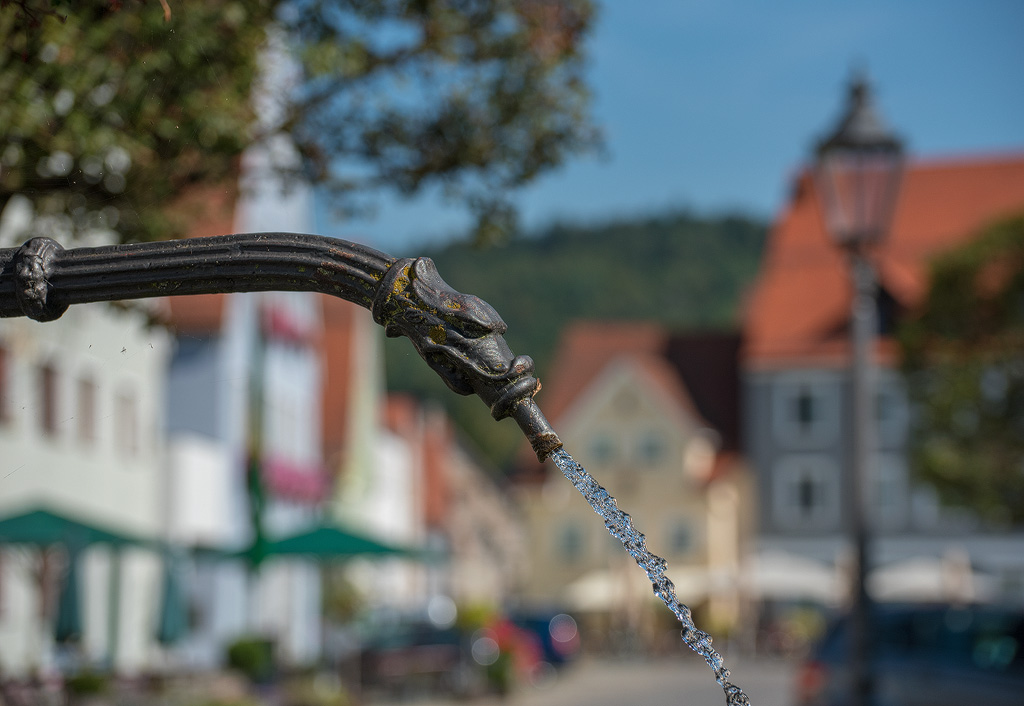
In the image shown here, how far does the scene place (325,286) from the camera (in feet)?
8.86

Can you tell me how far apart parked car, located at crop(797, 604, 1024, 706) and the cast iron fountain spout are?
29.0 feet

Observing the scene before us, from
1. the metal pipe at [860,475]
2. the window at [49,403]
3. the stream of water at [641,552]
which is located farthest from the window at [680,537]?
the stream of water at [641,552]

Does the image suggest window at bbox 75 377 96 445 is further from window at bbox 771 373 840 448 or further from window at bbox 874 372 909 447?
window at bbox 874 372 909 447

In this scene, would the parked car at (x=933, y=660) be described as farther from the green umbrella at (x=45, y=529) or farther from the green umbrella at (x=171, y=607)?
the green umbrella at (x=171, y=607)

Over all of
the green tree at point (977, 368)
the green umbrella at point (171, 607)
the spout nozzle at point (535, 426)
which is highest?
the green tree at point (977, 368)

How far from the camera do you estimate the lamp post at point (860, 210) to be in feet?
31.9

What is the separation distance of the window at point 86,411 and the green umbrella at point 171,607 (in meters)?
4.38

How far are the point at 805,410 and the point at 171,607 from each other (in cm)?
3968

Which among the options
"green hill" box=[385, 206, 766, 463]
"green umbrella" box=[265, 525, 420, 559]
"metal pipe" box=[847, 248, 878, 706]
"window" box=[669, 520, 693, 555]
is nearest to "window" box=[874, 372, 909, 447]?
"window" box=[669, 520, 693, 555]

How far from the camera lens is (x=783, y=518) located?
54.7 m

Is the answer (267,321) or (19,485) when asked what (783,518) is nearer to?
(267,321)

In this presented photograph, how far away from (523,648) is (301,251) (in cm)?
2696

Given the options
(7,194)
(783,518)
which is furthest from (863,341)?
(783,518)

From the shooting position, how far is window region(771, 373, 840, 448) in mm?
54375
